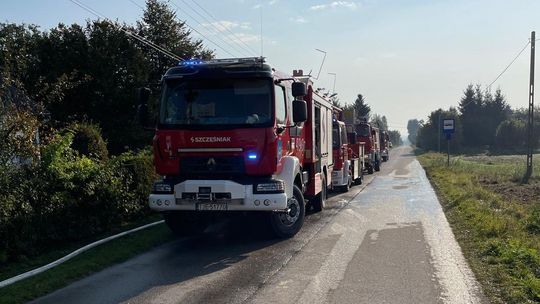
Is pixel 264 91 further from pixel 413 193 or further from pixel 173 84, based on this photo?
pixel 413 193

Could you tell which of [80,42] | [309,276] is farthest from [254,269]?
[80,42]

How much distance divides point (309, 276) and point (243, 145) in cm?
286

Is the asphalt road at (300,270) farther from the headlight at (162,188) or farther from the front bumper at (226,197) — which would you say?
the headlight at (162,188)

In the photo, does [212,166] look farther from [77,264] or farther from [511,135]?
[511,135]

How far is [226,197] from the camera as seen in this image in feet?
29.9

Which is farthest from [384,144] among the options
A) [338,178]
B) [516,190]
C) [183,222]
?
[183,222]

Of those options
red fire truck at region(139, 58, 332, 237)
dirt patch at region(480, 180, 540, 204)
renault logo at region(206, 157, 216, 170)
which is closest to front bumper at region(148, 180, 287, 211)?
red fire truck at region(139, 58, 332, 237)

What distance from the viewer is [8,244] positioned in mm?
7844

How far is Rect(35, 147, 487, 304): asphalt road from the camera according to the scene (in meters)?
6.33

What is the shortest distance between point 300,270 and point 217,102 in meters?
3.50

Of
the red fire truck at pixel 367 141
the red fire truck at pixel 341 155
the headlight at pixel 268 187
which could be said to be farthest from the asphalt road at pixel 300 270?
the red fire truck at pixel 367 141

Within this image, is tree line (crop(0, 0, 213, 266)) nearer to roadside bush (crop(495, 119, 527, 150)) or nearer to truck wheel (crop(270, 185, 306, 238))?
truck wheel (crop(270, 185, 306, 238))

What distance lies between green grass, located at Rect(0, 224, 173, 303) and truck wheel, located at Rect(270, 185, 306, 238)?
6.85 feet

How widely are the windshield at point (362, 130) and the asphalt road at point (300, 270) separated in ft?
62.1
